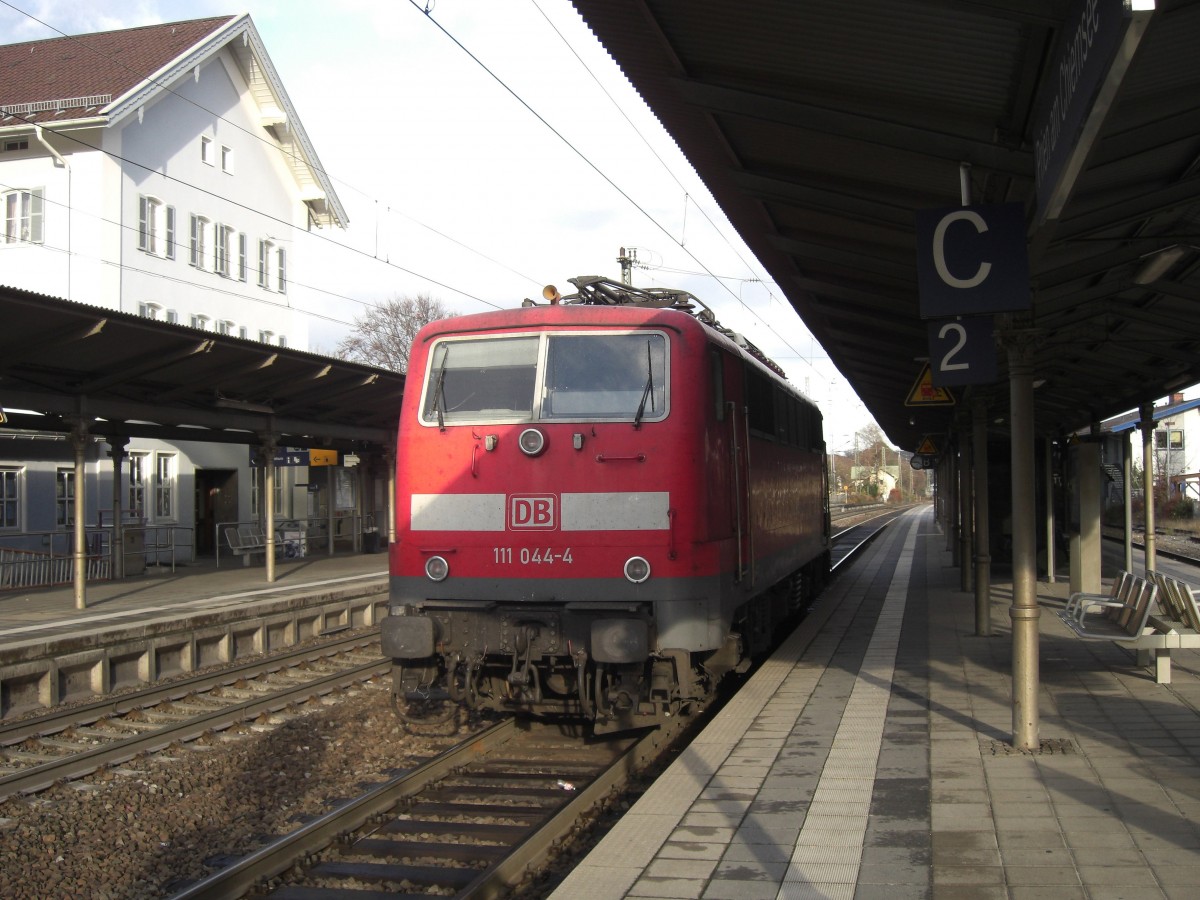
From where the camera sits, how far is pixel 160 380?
15734 millimetres

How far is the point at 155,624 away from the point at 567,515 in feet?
22.1

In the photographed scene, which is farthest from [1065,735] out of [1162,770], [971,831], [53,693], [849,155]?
[53,693]

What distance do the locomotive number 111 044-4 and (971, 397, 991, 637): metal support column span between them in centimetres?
551

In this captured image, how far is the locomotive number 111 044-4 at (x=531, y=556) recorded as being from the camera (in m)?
7.76

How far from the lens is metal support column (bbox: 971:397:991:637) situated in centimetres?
1166

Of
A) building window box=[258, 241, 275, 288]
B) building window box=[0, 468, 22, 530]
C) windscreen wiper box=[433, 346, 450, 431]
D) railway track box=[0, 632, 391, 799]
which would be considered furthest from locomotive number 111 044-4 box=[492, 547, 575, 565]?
building window box=[258, 241, 275, 288]

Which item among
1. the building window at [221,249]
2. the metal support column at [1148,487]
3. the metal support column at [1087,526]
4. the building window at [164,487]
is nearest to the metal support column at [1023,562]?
the metal support column at [1148,487]

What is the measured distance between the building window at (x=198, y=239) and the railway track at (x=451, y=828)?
80.0ft

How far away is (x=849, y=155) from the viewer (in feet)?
21.3

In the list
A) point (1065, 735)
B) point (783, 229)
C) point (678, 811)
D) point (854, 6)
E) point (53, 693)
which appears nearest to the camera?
point (854, 6)

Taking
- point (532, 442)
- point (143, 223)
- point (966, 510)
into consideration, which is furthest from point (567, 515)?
point (143, 223)

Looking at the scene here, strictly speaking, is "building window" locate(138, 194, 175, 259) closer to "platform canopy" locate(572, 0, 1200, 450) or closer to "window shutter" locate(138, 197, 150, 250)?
"window shutter" locate(138, 197, 150, 250)

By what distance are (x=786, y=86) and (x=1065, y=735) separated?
4.31 meters

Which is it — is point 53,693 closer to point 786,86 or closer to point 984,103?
point 786,86
